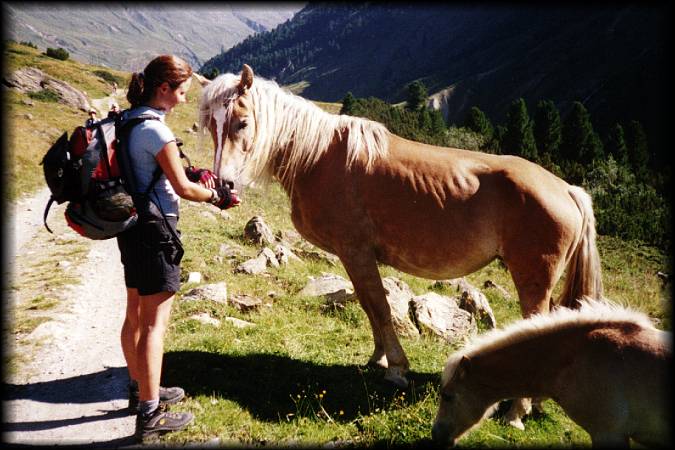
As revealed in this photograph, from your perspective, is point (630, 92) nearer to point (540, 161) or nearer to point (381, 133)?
point (540, 161)

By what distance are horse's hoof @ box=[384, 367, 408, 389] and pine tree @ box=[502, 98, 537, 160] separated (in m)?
53.4

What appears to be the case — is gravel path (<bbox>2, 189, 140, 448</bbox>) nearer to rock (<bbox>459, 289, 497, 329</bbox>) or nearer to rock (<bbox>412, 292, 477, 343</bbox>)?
rock (<bbox>412, 292, 477, 343</bbox>)

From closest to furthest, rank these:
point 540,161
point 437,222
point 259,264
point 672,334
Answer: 1. point 672,334
2. point 437,222
3. point 259,264
4. point 540,161

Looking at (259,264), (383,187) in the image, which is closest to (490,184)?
(383,187)

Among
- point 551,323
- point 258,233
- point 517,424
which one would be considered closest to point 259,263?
point 258,233

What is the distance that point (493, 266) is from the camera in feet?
56.7

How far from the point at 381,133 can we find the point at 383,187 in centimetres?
79

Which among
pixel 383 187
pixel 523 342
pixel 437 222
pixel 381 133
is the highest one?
pixel 381 133

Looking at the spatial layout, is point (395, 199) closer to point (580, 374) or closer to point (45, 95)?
point (580, 374)

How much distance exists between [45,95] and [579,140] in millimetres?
62722

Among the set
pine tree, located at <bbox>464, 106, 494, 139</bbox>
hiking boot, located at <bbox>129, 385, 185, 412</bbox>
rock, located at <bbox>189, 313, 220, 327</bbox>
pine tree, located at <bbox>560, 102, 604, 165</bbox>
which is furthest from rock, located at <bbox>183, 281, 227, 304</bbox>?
pine tree, located at <bbox>464, 106, 494, 139</bbox>

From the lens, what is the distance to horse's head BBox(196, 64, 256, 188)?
435 cm

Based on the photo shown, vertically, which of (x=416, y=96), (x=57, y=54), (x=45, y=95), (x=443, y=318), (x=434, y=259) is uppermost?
(x=57, y=54)

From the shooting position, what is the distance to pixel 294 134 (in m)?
5.05
